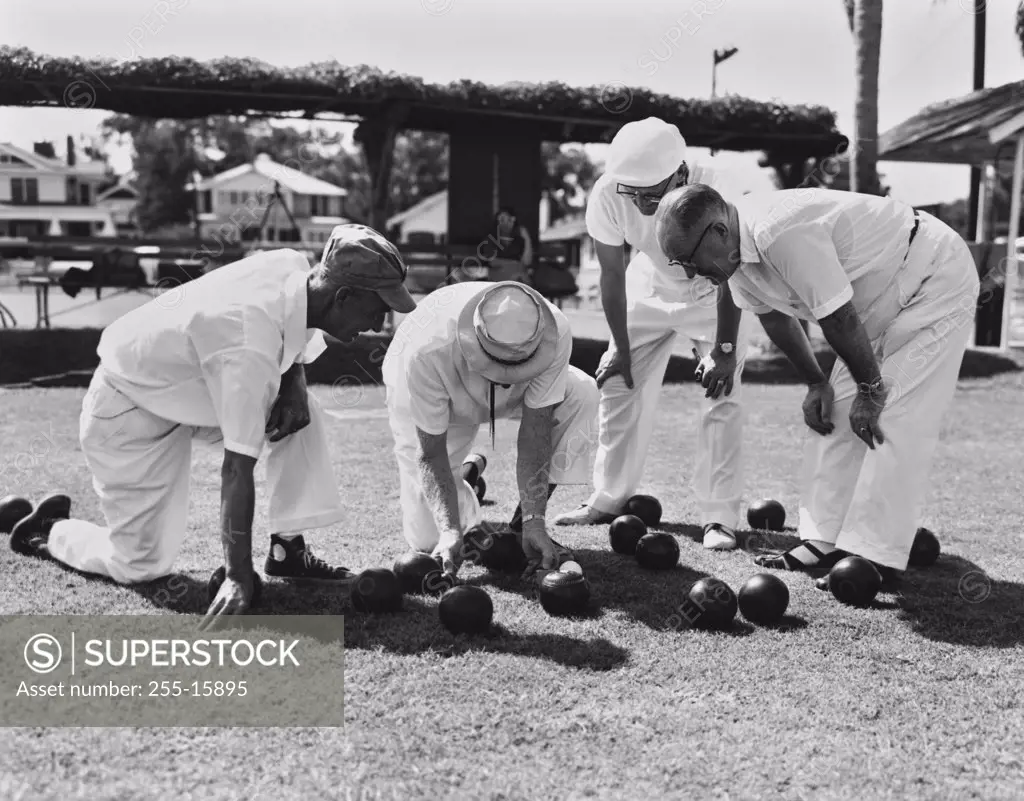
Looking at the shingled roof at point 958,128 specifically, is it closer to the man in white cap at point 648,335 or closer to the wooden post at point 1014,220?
the wooden post at point 1014,220

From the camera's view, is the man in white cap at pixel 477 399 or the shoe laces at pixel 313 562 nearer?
the man in white cap at pixel 477 399

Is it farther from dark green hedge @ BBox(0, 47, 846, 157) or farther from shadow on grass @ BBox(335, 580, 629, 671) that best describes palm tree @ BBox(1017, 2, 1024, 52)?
shadow on grass @ BBox(335, 580, 629, 671)

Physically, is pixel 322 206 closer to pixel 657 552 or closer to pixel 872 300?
→ pixel 657 552

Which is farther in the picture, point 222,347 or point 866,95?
point 866,95

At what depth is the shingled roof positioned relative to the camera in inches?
688

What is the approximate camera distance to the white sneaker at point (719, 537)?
615 cm

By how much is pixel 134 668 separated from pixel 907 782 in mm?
2755

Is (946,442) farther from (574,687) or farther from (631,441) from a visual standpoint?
(574,687)

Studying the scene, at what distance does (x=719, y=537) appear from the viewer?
20.3ft

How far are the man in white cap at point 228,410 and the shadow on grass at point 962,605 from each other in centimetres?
273

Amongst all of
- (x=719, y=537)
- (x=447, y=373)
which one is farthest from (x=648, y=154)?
(x=719, y=537)

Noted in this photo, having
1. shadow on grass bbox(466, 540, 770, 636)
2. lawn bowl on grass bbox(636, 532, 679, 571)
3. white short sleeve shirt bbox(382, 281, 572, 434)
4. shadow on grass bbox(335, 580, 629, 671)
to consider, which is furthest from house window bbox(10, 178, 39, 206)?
shadow on grass bbox(335, 580, 629, 671)

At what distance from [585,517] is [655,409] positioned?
0.81 meters

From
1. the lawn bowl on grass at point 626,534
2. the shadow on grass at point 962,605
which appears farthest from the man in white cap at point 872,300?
the lawn bowl on grass at point 626,534
